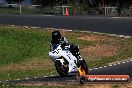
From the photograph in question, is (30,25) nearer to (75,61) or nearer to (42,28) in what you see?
(42,28)

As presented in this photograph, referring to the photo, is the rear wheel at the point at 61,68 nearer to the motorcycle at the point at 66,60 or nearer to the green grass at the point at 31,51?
the motorcycle at the point at 66,60

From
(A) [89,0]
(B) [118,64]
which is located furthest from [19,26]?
(A) [89,0]

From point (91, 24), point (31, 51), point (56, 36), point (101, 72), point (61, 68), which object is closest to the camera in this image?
point (56, 36)

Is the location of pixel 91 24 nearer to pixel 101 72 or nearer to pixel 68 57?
pixel 101 72

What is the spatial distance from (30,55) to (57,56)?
1633 cm

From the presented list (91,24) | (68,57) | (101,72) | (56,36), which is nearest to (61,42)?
(56,36)

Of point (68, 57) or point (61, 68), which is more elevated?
point (68, 57)

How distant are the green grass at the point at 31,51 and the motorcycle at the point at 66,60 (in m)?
6.36

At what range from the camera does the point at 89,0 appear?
224ft

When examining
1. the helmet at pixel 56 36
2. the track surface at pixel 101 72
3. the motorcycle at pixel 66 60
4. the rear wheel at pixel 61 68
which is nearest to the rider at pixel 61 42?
the helmet at pixel 56 36

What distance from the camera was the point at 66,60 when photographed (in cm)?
1836

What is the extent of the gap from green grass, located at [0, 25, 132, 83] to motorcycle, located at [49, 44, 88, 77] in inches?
251

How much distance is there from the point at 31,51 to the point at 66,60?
17.3 meters

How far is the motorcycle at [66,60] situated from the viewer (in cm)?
1800
